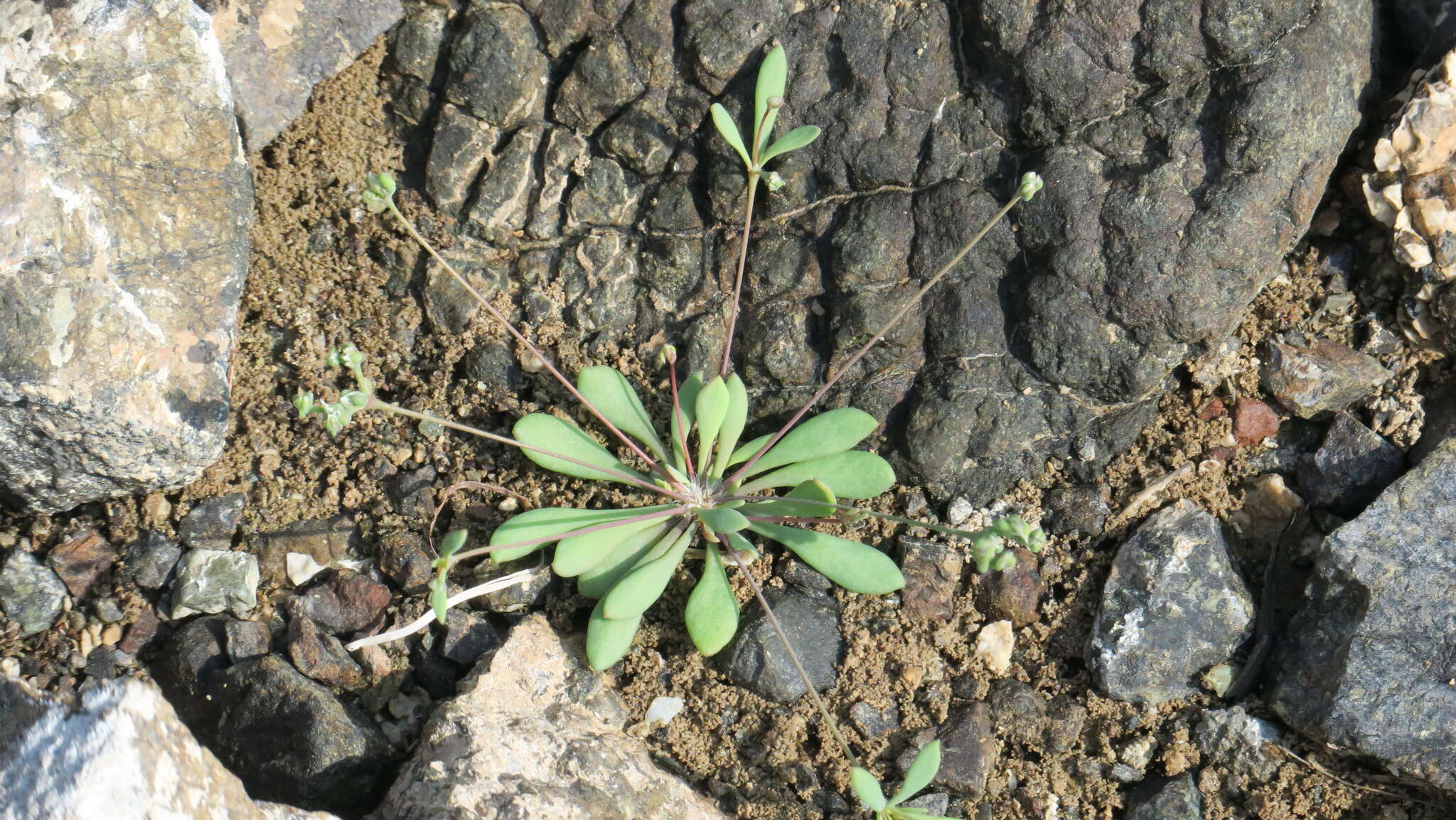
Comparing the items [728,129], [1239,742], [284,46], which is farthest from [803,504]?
[284,46]

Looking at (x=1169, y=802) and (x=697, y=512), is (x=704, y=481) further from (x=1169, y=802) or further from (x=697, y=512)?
(x=1169, y=802)

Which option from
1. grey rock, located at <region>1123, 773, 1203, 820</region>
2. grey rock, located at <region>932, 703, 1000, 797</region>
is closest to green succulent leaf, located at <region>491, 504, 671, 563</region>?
grey rock, located at <region>932, 703, 1000, 797</region>

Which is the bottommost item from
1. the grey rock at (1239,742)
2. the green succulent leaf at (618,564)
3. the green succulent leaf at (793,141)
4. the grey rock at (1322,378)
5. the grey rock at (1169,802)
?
the grey rock at (1169,802)

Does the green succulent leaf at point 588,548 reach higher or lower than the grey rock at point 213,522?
lower

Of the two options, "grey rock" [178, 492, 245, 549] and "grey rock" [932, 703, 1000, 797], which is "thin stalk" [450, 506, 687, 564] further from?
"grey rock" [932, 703, 1000, 797]

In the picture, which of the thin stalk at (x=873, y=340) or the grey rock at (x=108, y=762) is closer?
the grey rock at (x=108, y=762)

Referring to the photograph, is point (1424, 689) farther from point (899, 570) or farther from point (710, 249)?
point (710, 249)

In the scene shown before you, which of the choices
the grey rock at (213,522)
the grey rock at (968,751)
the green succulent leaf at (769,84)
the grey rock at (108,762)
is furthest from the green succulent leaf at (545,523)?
the green succulent leaf at (769,84)

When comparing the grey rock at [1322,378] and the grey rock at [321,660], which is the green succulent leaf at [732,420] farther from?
the grey rock at [1322,378]
